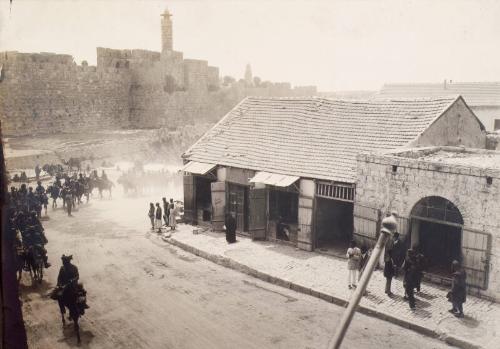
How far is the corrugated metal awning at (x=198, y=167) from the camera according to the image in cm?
1812

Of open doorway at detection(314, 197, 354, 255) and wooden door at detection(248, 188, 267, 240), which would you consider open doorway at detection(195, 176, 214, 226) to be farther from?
open doorway at detection(314, 197, 354, 255)

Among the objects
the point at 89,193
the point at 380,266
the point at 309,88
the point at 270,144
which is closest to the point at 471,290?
the point at 380,266

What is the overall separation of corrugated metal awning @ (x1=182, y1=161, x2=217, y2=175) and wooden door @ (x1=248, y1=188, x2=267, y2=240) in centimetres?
235

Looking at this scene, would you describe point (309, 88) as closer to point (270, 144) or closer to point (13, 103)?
point (13, 103)

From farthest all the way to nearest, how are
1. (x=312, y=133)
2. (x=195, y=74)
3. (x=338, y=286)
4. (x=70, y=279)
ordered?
1. (x=195, y=74)
2. (x=312, y=133)
3. (x=338, y=286)
4. (x=70, y=279)

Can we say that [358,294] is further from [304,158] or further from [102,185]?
[102,185]

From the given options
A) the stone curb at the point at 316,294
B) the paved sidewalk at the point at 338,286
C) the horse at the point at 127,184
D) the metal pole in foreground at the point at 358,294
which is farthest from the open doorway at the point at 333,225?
the horse at the point at 127,184

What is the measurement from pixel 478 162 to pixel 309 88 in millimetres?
45420

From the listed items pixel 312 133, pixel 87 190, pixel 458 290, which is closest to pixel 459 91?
pixel 312 133

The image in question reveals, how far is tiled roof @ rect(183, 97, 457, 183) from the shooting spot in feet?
51.4

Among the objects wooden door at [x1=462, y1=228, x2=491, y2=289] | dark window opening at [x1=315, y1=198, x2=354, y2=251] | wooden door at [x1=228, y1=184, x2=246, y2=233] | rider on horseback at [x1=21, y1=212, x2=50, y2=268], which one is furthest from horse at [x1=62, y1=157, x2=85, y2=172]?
wooden door at [x1=462, y1=228, x2=491, y2=289]

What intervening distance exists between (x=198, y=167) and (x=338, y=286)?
834 cm

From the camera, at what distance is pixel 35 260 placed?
1295 centimetres

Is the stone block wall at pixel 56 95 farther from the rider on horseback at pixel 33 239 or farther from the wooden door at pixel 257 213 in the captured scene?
the wooden door at pixel 257 213
